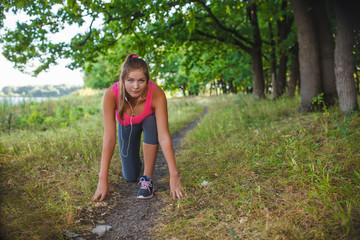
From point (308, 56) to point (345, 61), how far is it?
1229 millimetres

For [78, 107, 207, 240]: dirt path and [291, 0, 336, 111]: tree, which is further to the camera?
[291, 0, 336, 111]: tree

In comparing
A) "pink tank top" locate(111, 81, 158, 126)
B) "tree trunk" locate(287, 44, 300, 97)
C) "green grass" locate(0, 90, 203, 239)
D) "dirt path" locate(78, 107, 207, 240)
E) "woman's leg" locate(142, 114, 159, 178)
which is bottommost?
"dirt path" locate(78, 107, 207, 240)

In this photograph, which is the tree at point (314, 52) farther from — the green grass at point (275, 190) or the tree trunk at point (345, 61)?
the green grass at point (275, 190)

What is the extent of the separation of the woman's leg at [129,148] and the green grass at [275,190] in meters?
0.76

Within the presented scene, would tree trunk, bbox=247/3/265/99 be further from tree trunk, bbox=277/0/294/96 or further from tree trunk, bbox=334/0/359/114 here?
tree trunk, bbox=334/0/359/114

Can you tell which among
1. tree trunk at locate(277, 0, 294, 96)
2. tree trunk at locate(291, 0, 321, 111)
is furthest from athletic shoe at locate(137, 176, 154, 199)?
tree trunk at locate(277, 0, 294, 96)

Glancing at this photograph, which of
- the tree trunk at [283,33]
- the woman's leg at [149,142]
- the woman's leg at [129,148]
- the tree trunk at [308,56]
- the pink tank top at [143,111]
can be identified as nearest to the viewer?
the pink tank top at [143,111]

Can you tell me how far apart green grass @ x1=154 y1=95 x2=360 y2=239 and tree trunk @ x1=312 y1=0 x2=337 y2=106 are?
1.37 m

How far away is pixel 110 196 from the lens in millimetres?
2801

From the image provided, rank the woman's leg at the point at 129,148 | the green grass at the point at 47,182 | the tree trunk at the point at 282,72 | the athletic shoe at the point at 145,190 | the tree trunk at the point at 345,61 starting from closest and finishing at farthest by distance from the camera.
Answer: the green grass at the point at 47,182, the athletic shoe at the point at 145,190, the woman's leg at the point at 129,148, the tree trunk at the point at 345,61, the tree trunk at the point at 282,72

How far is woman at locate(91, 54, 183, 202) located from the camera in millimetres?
2670

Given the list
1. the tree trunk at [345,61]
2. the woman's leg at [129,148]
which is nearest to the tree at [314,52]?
the tree trunk at [345,61]

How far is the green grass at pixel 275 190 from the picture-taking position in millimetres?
1764

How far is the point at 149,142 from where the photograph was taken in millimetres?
2965
